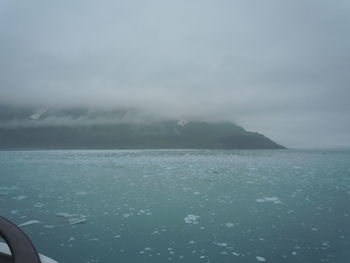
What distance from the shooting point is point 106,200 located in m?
16.7

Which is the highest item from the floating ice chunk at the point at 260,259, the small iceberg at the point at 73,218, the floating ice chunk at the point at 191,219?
the floating ice chunk at the point at 260,259

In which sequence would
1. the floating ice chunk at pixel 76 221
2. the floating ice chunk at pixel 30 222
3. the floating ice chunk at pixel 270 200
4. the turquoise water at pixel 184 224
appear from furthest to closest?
1. the floating ice chunk at pixel 270 200
2. the floating ice chunk at pixel 76 221
3. the floating ice chunk at pixel 30 222
4. the turquoise water at pixel 184 224

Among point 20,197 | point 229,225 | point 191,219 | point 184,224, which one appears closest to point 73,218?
point 184,224

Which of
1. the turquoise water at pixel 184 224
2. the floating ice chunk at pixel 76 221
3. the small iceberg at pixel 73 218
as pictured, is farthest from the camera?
the small iceberg at pixel 73 218

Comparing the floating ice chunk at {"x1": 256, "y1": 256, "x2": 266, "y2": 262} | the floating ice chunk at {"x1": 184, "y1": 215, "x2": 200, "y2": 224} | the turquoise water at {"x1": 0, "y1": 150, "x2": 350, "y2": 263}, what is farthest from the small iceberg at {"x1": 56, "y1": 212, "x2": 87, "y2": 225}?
the floating ice chunk at {"x1": 256, "y1": 256, "x2": 266, "y2": 262}

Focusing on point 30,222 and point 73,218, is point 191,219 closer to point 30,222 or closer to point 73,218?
point 73,218

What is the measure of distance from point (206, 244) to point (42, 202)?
34.6ft

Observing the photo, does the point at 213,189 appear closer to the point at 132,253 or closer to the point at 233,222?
the point at 233,222

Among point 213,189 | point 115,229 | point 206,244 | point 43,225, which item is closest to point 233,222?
point 206,244

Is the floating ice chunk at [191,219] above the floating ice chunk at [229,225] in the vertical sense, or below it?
below

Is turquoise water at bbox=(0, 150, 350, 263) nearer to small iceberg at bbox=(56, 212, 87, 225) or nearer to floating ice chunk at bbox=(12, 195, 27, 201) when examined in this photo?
small iceberg at bbox=(56, 212, 87, 225)

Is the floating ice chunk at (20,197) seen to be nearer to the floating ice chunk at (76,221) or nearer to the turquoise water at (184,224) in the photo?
the turquoise water at (184,224)

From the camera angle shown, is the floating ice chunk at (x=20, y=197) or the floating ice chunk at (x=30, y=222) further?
the floating ice chunk at (x=20, y=197)

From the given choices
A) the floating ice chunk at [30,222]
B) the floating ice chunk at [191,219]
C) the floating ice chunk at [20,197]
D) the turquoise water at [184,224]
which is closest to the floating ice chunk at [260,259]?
the turquoise water at [184,224]
